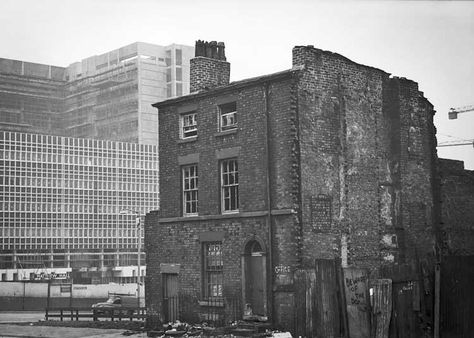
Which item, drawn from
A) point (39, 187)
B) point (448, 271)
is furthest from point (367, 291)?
point (39, 187)

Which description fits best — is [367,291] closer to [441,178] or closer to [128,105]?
[441,178]

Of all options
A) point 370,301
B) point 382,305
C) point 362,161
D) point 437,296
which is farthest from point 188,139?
point 437,296

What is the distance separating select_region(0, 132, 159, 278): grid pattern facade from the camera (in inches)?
3115

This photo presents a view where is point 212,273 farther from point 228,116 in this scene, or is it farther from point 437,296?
point 437,296

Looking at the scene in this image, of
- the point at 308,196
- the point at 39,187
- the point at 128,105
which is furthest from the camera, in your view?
the point at 128,105

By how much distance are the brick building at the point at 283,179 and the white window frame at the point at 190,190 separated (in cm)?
4

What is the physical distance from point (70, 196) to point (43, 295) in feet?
95.6

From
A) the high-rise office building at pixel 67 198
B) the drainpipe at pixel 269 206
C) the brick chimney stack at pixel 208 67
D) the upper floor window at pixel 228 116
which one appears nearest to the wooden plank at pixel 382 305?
the drainpipe at pixel 269 206

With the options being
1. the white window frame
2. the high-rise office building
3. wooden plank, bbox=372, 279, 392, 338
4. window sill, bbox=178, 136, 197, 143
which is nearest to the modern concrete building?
the high-rise office building

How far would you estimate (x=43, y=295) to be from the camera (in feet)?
184

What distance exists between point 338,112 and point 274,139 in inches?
102

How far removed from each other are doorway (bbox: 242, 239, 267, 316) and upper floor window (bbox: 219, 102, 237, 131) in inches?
165

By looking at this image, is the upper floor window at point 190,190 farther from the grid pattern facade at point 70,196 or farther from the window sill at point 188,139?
the grid pattern facade at point 70,196

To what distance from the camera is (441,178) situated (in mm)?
27641
